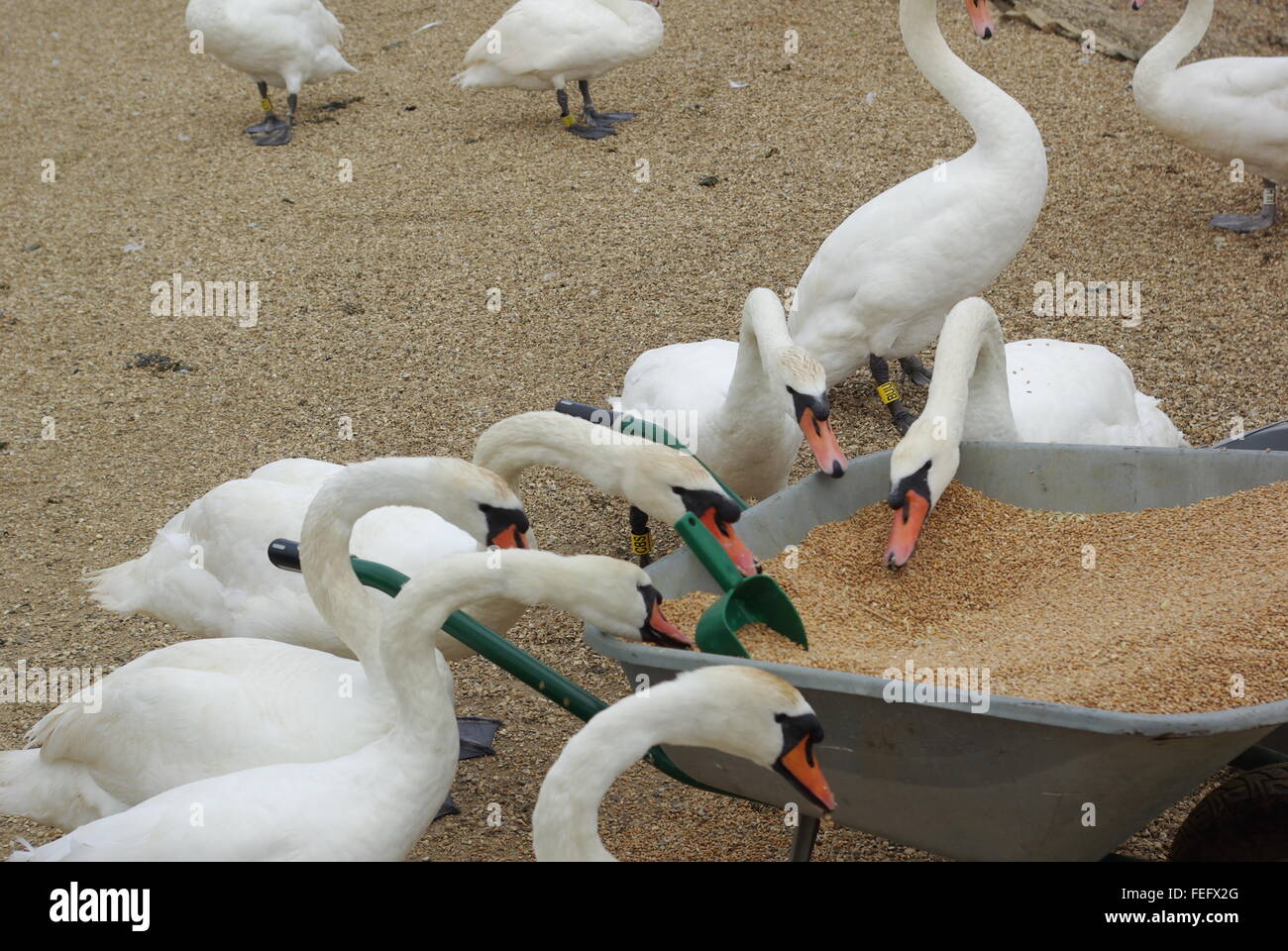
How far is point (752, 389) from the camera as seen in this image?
4520mm

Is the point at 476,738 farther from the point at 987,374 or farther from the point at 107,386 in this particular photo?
the point at 107,386

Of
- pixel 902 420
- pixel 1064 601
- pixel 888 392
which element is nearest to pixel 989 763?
pixel 1064 601

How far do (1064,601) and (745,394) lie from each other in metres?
1.60

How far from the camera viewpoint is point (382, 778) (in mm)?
2875

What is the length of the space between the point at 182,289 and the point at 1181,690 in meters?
6.34

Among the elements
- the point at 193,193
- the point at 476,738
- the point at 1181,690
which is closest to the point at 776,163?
the point at 193,193

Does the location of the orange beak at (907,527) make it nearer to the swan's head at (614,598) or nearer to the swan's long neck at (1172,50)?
the swan's head at (614,598)

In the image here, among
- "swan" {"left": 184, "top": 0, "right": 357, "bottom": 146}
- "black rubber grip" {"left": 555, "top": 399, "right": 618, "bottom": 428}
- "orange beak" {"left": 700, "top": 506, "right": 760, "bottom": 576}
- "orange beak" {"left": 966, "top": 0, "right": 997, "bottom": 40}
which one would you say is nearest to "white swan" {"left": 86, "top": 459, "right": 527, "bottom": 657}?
"black rubber grip" {"left": 555, "top": 399, "right": 618, "bottom": 428}

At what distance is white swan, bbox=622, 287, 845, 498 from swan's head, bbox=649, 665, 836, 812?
5.00ft

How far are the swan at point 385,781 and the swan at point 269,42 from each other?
23.8 feet

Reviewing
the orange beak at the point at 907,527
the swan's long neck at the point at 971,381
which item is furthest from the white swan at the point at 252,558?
the swan's long neck at the point at 971,381

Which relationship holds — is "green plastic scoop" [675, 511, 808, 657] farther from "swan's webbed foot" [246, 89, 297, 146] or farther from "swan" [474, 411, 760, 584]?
"swan's webbed foot" [246, 89, 297, 146]

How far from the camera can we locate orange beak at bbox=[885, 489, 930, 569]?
322 centimetres

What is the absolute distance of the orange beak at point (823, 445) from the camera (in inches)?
139
